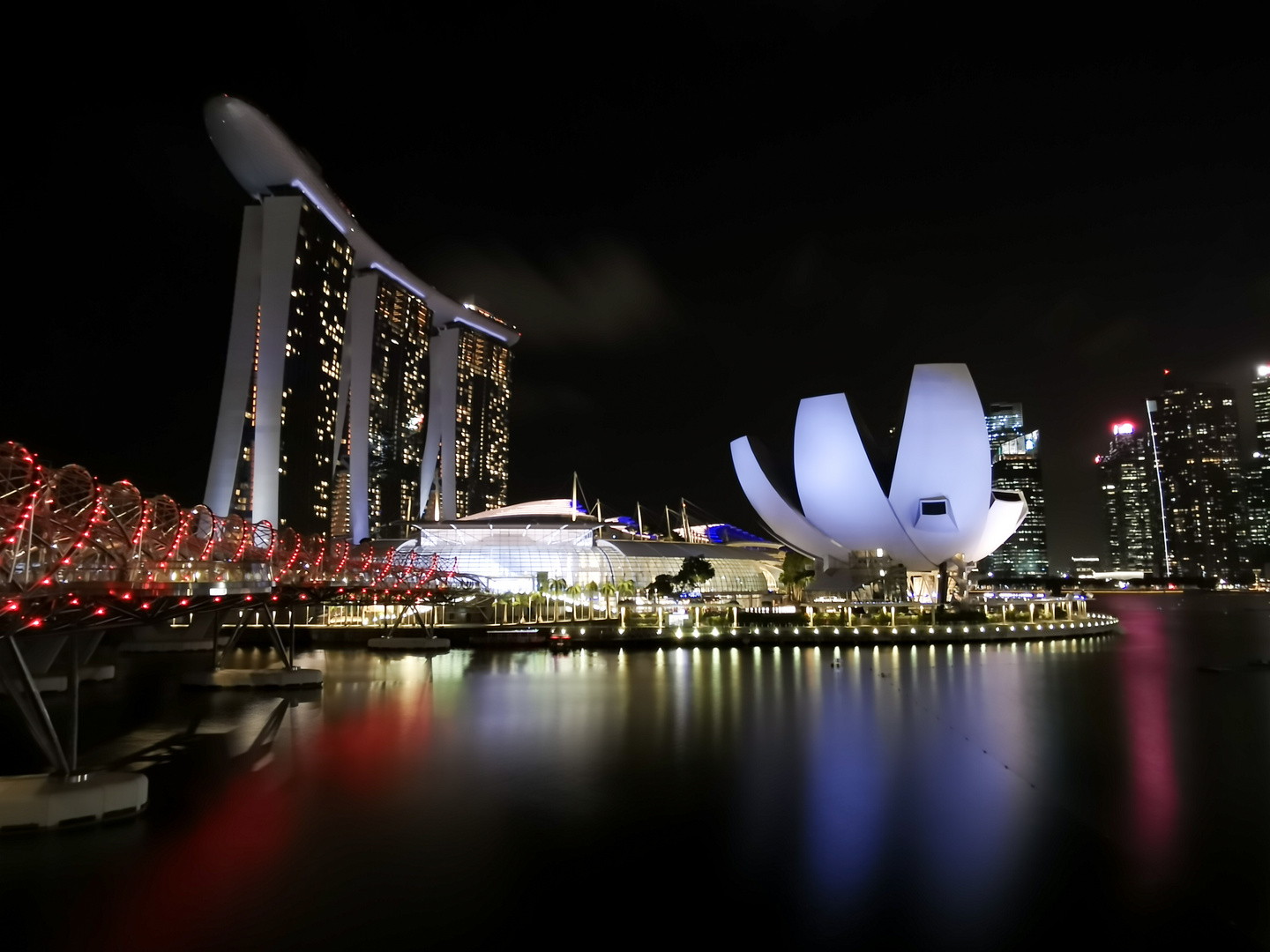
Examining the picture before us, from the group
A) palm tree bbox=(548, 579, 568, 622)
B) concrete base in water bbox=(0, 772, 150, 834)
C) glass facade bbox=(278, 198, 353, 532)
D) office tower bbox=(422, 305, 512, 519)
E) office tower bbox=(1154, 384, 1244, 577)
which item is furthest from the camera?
office tower bbox=(1154, 384, 1244, 577)

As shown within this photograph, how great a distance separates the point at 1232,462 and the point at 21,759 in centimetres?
12083

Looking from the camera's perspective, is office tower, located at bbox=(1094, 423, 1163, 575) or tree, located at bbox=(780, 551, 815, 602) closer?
tree, located at bbox=(780, 551, 815, 602)

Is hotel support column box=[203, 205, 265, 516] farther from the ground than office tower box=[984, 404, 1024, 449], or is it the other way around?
office tower box=[984, 404, 1024, 449]

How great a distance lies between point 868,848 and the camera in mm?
7059

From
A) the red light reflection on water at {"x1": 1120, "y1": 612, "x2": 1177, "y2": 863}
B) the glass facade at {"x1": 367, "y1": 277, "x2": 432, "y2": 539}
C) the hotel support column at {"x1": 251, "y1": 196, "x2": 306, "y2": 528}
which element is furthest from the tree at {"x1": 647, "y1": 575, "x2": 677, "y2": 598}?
the glass facade at {"x1": 367, "y1": 277, "x2": 432, "y2": 539}

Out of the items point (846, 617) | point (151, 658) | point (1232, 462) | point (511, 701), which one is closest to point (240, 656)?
point (151, 658)

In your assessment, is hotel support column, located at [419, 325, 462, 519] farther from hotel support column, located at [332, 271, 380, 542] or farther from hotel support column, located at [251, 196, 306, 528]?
hotel support column, located at [251, 196, 306, 528]

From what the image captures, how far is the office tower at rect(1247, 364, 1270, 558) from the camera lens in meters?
97.0

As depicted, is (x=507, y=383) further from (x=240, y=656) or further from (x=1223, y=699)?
(x=1223, y=699)

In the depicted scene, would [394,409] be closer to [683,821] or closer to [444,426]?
[444,426]

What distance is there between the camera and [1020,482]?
127812 mm

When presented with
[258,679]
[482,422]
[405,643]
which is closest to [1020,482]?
[482,422]

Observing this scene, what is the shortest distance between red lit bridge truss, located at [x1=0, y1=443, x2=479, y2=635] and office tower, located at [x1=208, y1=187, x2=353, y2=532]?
18.1 m

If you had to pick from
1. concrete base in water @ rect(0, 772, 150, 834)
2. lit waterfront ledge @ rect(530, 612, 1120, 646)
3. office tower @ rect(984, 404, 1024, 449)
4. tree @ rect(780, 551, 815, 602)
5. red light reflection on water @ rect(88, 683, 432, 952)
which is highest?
office tower @ rect(984, 404, 1024, 449)
